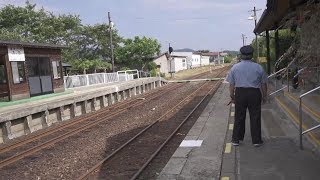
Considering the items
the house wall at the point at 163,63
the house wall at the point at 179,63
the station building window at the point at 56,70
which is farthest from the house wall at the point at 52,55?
the house wall at the point at 179,63

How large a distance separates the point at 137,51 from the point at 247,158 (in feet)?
173

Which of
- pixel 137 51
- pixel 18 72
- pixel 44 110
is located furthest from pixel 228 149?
pixel 137 51

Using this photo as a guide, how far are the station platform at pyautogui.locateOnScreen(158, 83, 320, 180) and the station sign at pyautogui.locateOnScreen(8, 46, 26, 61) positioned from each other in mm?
14076

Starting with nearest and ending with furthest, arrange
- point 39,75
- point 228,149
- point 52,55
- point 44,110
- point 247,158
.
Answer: point 247,158 < point 228,149 < point 44,110 < point 39,75 < point 52,55

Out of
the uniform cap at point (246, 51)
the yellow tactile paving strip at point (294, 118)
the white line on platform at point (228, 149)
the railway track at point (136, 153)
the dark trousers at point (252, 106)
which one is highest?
the uniform cap at point (246, 51)

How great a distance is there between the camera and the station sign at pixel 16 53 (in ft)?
70.2

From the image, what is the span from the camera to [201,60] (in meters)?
130

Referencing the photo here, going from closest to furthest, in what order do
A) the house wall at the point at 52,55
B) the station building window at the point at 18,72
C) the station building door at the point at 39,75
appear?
1. the station building window at the point at 18,72
2. the station building door at the point at 39,75
3. the house wall at the point at 52,55

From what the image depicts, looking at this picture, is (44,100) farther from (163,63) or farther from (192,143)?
(163,63)

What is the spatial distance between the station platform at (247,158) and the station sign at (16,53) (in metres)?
14.1

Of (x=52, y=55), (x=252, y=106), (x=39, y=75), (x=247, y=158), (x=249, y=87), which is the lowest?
(x=247, y=158)

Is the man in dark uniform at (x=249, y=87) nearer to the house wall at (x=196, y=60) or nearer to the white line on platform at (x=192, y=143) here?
the white line on platform at (x=192, y=143)

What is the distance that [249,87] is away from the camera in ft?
25.3

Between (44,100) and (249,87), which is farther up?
(249,87)
